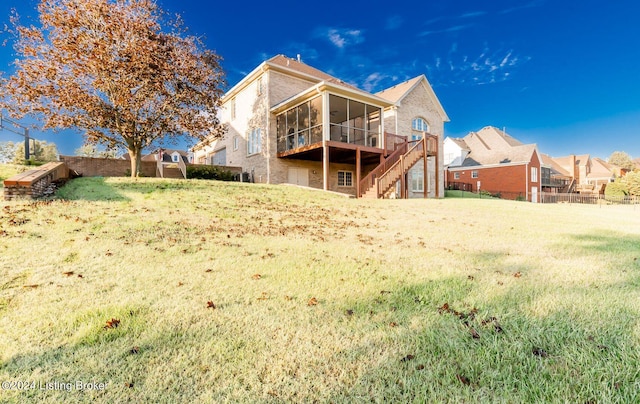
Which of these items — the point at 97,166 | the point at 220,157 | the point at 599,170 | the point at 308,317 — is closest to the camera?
the point at 308,317

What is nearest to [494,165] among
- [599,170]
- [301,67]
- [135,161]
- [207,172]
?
[301,67]

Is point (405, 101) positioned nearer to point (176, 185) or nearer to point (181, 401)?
point (176, 185)

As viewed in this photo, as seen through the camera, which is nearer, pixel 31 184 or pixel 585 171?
pixel 31 184

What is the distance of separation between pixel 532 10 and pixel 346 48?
12921mm

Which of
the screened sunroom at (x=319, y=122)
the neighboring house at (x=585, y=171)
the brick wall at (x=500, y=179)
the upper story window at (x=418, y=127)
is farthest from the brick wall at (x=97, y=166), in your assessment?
the neighboring house at (x=585, y=171)

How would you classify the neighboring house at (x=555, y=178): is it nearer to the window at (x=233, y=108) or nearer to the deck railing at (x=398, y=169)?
the deck railing at (x=398, y=169)

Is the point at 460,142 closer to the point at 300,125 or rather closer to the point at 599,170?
the point at 300,125

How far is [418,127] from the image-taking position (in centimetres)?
2283

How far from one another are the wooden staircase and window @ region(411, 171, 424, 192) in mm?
4819

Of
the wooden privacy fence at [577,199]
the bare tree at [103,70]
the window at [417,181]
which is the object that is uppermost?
the bare tree at [103,70]

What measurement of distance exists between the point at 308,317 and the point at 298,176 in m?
16.7

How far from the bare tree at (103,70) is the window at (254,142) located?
5927mm

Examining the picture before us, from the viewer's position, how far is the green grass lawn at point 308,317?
190 cm

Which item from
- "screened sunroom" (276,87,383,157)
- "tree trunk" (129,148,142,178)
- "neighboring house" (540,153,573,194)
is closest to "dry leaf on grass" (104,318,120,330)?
"tree trunk" (129,148,142,178)
